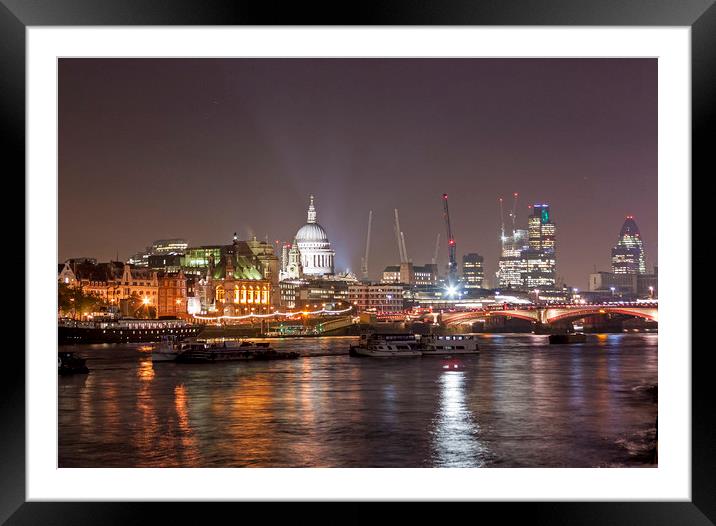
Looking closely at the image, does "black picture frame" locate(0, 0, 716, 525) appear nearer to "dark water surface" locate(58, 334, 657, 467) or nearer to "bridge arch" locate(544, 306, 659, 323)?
"dark water surface" locate(58, 334, 657, 467)

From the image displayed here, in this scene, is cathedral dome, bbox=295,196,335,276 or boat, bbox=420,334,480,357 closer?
boat, bbox=420,334,480,357

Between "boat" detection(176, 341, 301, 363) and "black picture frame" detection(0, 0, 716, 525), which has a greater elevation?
"black picture frame" detection(0, 0, 716, 525)

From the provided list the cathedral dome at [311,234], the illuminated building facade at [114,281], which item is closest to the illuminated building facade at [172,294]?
the illuminated building facade at [114,281]

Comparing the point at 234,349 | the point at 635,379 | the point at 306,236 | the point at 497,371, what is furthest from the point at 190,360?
the point at 306,236

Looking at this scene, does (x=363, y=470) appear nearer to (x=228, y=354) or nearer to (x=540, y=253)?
(x=228, y=354)

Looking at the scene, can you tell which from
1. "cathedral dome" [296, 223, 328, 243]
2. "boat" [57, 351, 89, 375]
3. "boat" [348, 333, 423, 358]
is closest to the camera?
"boat" [57, 351, 89, 375]

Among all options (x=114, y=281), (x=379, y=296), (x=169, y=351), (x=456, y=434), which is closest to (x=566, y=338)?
(x=169, y=351)

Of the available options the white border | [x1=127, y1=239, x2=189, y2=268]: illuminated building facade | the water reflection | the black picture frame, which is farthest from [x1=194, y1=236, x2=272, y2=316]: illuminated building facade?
the black picture frame
